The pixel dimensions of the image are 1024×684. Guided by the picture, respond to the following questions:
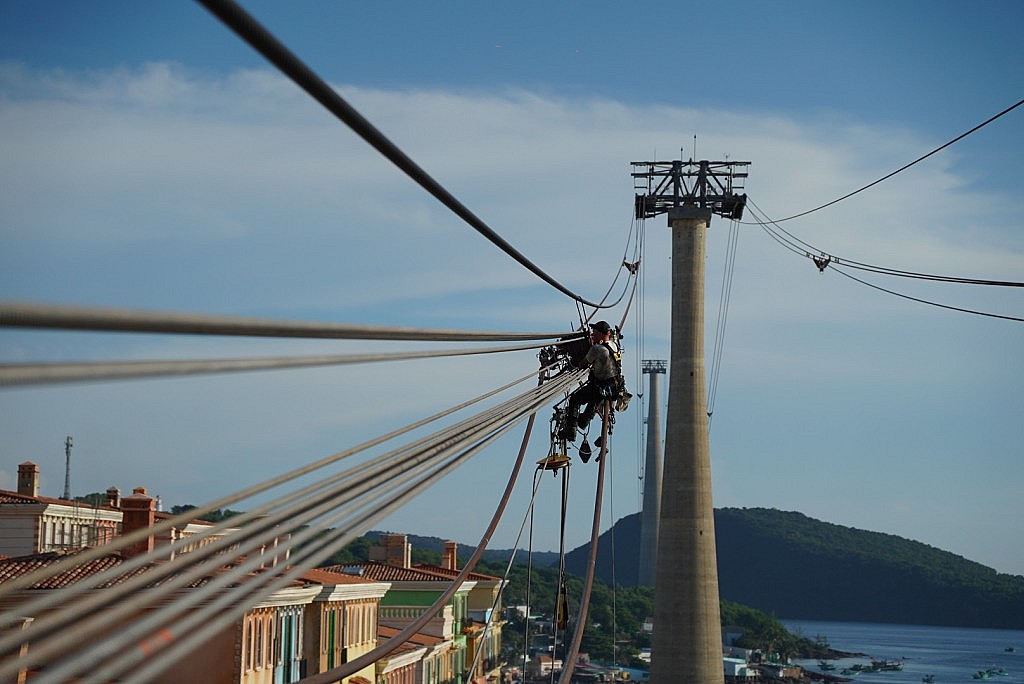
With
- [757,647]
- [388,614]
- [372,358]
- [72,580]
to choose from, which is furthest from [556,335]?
[757,647]

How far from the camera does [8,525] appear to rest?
32.8 m

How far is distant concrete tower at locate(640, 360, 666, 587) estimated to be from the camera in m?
159

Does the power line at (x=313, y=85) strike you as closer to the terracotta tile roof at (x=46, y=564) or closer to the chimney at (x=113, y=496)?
the terracotta tile roof at (x=46, y=564)

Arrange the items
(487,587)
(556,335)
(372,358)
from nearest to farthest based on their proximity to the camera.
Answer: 1. (372,358)
2. (556,335)
3. (487,587)

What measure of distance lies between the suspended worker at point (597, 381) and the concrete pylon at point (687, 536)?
34592mm

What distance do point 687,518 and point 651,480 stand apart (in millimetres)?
113162

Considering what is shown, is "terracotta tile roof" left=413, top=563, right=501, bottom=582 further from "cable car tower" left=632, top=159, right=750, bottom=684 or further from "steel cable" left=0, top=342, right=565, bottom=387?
"steel cable" left=0, top=342, right=565, bottom=387

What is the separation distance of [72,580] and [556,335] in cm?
949

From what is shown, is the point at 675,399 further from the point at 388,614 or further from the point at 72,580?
the point at 72,580

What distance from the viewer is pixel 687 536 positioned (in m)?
49.8

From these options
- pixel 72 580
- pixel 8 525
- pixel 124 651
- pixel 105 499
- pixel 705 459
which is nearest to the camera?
pixel 124 651

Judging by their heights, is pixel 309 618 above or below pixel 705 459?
below

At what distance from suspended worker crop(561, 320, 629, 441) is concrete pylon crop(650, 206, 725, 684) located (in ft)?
113

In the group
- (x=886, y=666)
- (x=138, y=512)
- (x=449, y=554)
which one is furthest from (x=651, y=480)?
(x=138, y=512)
